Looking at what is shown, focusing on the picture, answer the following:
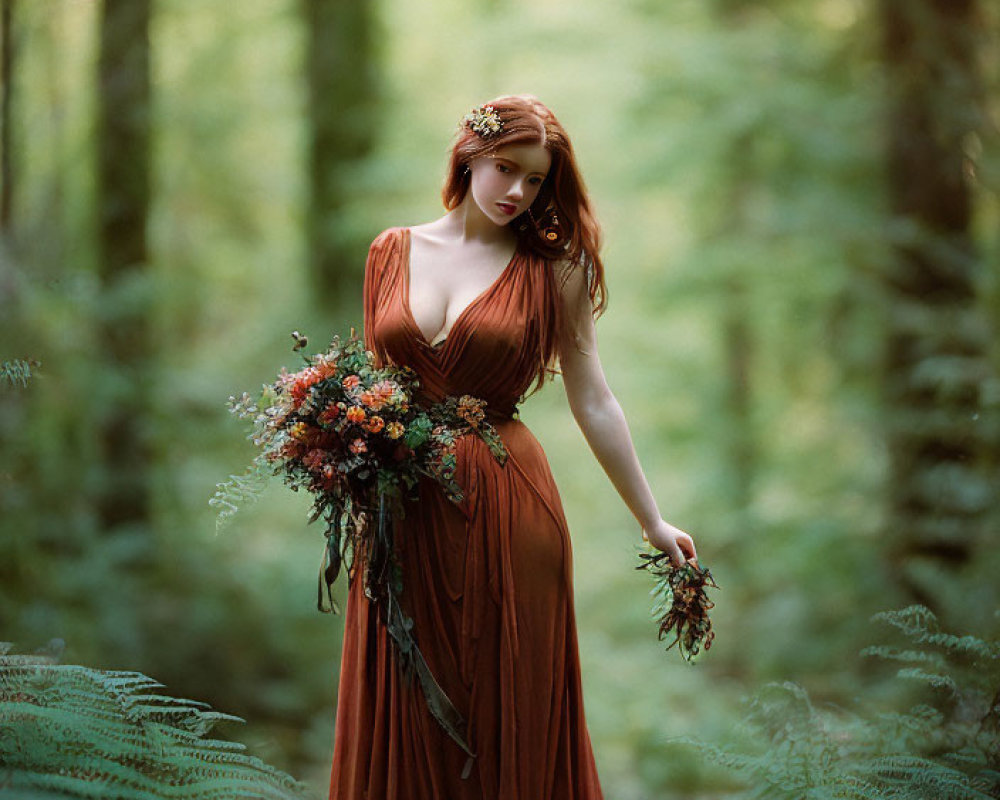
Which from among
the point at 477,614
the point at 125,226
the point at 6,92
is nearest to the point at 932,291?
the point at 477,614

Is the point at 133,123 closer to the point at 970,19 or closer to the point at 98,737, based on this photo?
the point at 98,737

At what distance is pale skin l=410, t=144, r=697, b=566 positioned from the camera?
2.64 m

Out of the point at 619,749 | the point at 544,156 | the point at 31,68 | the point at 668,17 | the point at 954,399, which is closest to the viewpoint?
the point at 544,156

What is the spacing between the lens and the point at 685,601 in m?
2.69

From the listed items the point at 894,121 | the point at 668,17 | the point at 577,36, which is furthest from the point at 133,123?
the point at 894,121

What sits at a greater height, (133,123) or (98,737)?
(133,123)

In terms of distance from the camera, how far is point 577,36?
7.27 meters

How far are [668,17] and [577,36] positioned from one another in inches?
52.7

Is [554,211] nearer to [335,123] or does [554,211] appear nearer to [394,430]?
[394,430]

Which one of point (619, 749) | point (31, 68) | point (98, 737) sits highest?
point (31, 68)

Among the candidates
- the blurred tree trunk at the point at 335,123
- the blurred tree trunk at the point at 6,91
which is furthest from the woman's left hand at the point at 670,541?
the blurred tree trunk at the point at 335,123

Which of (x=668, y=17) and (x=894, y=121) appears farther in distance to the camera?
(x=668, y=17)

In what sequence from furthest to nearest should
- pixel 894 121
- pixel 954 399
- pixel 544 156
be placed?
pixel 894 121, pixel 954 399, pixel 544 156

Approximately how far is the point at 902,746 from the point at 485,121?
2.89 metres
